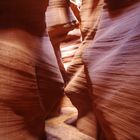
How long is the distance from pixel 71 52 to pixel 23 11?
13.1ft

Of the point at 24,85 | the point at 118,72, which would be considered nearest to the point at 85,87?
the point at 24,85

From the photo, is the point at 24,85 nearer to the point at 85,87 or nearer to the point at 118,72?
the point at 85,87

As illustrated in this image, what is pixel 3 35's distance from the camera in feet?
10.6

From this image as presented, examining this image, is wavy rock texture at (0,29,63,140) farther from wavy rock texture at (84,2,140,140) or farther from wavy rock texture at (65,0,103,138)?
wavy rock texture at (84,2,140,140)

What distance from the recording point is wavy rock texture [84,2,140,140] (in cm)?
222

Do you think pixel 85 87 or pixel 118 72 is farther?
pixel 85 87

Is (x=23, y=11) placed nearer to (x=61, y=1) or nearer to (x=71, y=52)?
(x=61, y=1)

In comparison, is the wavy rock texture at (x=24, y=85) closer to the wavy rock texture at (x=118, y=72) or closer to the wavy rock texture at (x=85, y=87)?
the wavy rock texture at (x=85, y=87)

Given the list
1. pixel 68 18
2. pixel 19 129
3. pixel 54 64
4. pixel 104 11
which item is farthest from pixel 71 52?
pixel 19 129

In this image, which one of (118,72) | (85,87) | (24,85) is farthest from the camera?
(85,87)

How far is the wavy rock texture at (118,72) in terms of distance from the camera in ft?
7.27

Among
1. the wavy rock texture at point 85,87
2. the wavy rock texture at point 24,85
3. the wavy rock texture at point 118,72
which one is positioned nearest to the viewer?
the wavy rock texture at point 118,72

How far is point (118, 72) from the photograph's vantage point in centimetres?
243

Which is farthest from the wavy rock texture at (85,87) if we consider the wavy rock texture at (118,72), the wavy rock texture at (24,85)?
the wavy rock texture at (118,72)
